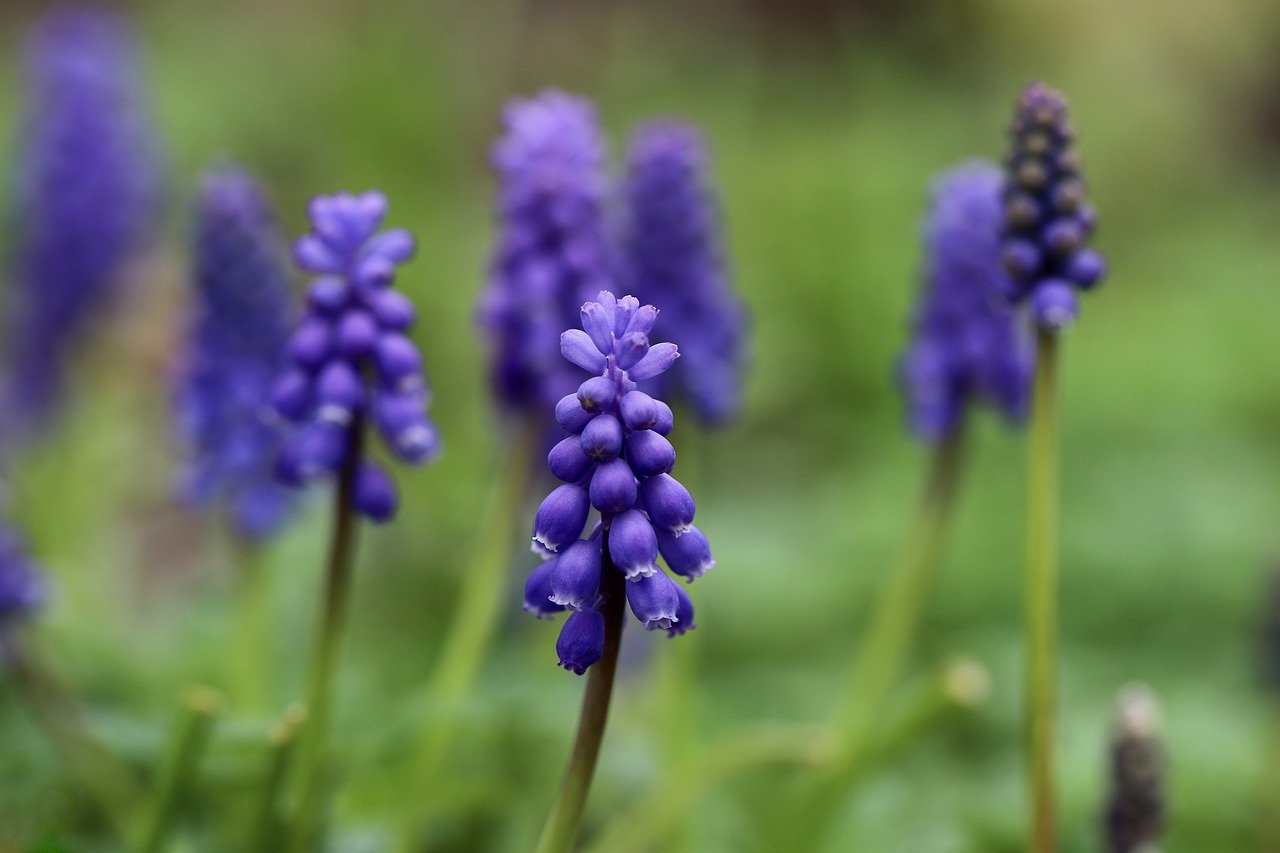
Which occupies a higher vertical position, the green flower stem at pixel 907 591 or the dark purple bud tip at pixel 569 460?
the green flower stem at pixel 907 591

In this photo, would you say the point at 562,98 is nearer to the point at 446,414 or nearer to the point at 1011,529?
the point at 1011,529

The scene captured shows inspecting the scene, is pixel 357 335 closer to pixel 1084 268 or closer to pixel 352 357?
pixel 352 357

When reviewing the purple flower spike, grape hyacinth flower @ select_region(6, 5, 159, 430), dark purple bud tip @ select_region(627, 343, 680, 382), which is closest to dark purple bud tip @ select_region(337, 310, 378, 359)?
dark purple bud tip @ select_region(627, 343, 680, 382)

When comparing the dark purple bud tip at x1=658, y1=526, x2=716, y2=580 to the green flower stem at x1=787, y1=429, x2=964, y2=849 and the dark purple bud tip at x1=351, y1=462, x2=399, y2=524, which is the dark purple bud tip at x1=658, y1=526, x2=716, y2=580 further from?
the green flower stem at x1=787, y1=429, x2=964, y2=849

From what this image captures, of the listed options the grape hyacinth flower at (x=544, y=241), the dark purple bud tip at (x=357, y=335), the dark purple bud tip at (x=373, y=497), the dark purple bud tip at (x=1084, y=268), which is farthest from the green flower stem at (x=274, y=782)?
the dark purple bud tip at (x=1084, y=268)

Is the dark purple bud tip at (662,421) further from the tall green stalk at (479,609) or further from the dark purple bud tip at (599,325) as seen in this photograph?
the tall green stalk at (479,609)

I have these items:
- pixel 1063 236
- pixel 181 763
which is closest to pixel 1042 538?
pixel 1063 236
